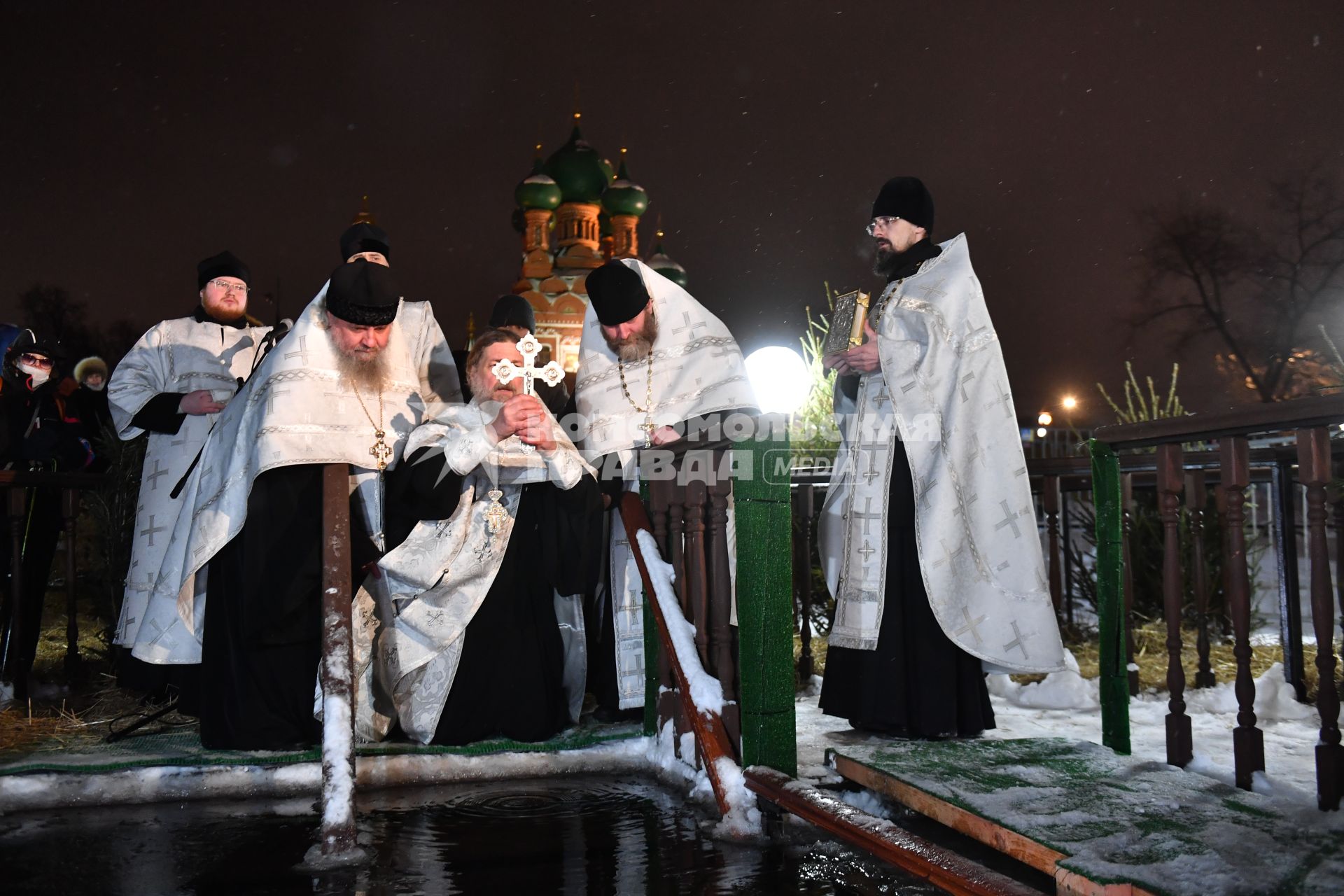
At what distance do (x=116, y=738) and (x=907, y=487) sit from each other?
11.2 ft

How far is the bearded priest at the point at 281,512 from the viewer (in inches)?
163

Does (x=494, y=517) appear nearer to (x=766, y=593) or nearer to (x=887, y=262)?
(x=766, y=593)

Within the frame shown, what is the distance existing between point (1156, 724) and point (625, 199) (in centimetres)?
3311

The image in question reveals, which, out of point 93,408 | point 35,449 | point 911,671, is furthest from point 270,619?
point 93,408

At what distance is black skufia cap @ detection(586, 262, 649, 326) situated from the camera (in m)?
4.84

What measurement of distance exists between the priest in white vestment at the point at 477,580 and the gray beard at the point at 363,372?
281 mm

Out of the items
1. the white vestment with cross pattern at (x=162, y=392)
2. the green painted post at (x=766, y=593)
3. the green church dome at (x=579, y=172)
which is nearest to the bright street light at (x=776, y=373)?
the white vestment with cross pattern at (x=162, y=392)

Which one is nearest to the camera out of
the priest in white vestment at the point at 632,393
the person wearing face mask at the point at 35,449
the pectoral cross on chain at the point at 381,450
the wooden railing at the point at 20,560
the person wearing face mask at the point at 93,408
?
the pectoral cross on chain at the point at 381,450

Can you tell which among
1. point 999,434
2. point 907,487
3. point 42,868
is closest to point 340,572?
point 42,868

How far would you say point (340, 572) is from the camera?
11.5 feet

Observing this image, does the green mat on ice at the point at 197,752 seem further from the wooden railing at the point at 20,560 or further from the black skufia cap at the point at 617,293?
the black skufia cap at the point at 617,293

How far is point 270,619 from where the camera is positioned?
4.17m

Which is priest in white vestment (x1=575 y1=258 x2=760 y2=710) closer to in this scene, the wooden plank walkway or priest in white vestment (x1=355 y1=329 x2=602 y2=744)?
priest in white vestment (x1=355 y1=329 x2=602 y2=744)

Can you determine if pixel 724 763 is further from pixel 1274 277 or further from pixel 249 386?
pixel 1274 277
